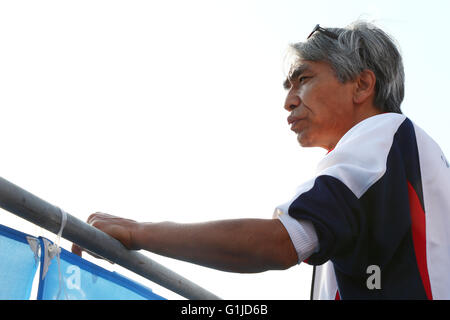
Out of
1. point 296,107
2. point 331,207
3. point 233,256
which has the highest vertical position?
point 296,107

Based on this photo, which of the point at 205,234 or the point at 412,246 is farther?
the point at 412,246

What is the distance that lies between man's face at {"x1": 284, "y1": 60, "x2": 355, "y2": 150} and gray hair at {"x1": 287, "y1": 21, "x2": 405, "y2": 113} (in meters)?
0.04

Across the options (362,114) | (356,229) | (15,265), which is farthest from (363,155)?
(15,265)

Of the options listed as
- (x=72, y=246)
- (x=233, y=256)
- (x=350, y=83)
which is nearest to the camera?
(x=233, y=256)

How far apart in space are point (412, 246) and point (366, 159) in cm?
28

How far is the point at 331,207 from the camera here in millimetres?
1529

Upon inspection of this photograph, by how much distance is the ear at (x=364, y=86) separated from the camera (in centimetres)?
230

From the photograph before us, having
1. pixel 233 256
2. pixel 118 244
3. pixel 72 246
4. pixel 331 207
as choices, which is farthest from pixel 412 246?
pixel 72 246

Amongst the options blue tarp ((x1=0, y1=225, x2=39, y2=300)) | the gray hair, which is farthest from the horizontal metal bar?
the gray hair

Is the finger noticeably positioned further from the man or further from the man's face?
the man's face

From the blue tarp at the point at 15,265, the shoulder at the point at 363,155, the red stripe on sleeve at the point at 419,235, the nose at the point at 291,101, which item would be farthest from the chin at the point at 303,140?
the blue tarp at the point at 15,265

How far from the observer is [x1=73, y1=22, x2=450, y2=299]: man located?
152 centimetres

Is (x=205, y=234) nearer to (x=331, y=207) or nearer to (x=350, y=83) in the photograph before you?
(x=331, y=207)

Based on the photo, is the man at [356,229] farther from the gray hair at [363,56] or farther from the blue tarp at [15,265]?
the gray hair at [363,56]
